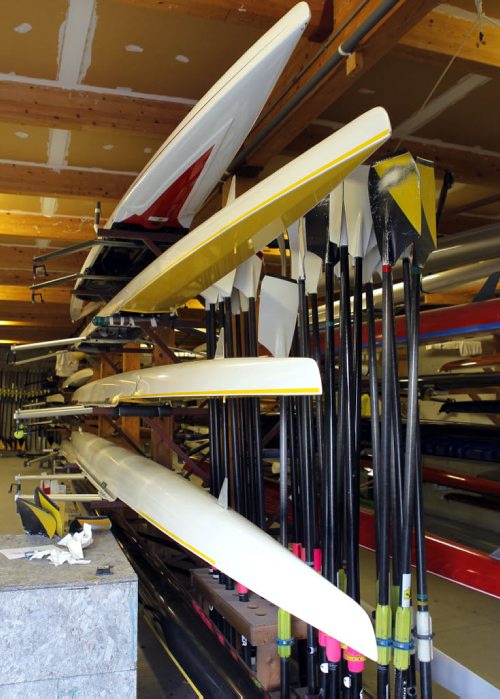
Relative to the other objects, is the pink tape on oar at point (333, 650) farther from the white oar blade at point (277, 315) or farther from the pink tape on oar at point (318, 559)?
the white oar blade at point (277, 315)

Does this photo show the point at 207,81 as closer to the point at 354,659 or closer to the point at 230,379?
the point at 230,379

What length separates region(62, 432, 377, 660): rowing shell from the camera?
157cm

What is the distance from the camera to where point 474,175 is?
12.6 feet

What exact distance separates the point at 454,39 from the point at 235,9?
0.90 meters

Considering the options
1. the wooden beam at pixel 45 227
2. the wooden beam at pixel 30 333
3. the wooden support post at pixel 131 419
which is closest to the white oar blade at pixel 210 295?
the wooden support post at pixel 131 419

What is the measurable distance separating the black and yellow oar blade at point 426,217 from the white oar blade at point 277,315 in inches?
19.4

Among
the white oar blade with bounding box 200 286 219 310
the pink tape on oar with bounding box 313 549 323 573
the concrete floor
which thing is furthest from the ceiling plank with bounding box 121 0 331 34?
the concrete floor

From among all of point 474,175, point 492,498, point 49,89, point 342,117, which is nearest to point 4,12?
point 49,89

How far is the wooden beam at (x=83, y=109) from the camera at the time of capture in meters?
2.99

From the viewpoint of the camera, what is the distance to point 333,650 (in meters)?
1.92

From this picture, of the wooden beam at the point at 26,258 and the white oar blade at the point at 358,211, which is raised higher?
the wooden beam at the point at 26,258

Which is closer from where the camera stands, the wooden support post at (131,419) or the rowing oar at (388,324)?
the rowing oar at (388,324)

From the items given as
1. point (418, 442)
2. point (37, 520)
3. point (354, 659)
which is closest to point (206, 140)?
point (418, 442)

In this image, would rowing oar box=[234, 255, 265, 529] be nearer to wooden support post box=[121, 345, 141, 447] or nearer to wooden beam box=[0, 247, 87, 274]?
wooden support post box=[121, 345, 141, 447]
